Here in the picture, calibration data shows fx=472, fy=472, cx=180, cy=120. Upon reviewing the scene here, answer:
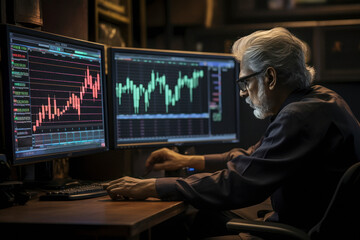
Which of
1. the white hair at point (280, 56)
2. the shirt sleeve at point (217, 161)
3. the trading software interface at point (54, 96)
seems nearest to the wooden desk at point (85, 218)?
the trading software interface at point (54, 96)

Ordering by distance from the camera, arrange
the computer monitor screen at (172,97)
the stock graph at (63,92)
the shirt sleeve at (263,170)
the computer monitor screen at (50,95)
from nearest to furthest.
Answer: the shirt sleeve at (263,170), the computer monitor screen at (50,95), the stock graph at (63,92), the computer monitor screen at (172,97)

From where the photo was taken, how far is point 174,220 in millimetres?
2330

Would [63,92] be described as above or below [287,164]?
above

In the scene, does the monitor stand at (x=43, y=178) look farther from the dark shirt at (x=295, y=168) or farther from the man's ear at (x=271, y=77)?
the man's ear at (x=271, y=77)

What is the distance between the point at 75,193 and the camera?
149 centimetres

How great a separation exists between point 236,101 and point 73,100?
0.88m

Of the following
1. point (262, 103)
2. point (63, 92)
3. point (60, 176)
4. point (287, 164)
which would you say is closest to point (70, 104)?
point (63, 92)

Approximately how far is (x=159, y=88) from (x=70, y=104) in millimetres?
486

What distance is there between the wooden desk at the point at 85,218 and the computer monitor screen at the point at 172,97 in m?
0.59

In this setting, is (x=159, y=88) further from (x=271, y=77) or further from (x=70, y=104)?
(x=271, y=77)

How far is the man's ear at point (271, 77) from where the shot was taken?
1.50 metres

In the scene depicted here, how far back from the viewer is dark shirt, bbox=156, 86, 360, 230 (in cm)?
129

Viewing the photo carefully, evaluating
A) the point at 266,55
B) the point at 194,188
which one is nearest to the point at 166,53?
the point at 266,55

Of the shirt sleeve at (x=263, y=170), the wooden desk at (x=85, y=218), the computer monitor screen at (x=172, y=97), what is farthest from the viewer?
the computer monitor screen at (x=172, y=97)
